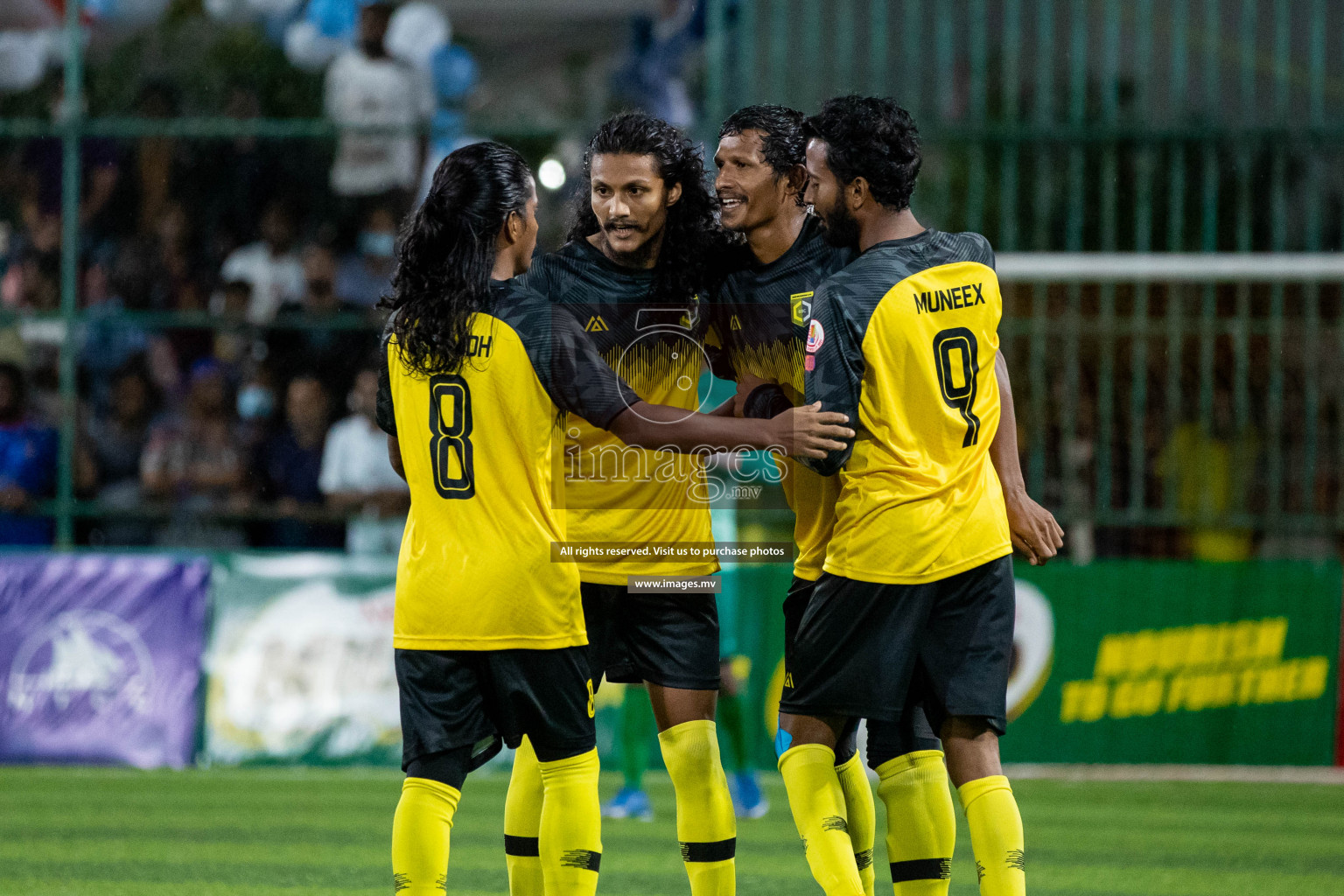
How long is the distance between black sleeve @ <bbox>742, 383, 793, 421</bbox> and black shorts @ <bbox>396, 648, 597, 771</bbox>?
82cm

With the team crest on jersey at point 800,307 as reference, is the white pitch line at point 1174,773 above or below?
below

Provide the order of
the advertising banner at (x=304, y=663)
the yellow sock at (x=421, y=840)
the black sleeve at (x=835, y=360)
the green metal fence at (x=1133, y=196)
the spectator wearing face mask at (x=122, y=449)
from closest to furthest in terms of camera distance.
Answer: the yellow sock at (x=421, y=840) < the black sleeve at (x=835, y=360) < the advertising banner at (x=304, y=663) < the green metal fence at (x=1133, y=196) < the spectator wearing face mask at (x=122, y=449)

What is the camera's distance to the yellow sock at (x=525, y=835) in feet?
14.7

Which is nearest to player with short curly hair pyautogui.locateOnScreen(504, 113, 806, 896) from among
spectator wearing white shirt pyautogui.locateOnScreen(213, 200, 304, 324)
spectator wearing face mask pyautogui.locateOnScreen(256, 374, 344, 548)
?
spectator wearing face mask pyautogui.locateOnScreen(256, 374, 344, 548)

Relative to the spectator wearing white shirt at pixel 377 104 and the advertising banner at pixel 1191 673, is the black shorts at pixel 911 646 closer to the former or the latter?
the advertising banner at pixel 1191 673

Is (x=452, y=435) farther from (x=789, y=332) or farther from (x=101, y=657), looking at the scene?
(x=101, y=657)

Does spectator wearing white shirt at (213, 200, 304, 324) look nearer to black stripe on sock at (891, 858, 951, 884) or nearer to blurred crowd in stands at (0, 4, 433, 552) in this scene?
blurred crowd in stands at (0, 4, 433, 552)

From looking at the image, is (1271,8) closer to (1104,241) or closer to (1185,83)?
(1185,83)

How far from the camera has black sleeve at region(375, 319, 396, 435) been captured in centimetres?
398

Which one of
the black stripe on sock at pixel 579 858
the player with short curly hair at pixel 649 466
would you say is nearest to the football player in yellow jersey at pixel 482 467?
the black stripe on sock at pixel 579 858

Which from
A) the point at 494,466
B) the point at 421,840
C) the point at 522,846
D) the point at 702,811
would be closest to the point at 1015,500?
the point at 702,811

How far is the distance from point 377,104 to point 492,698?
754cm

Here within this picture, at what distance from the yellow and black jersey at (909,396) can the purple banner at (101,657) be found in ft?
20.3

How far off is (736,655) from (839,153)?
17.6ft
